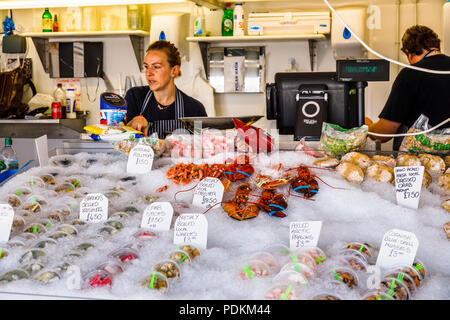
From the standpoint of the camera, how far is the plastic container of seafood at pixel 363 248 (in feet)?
4.72

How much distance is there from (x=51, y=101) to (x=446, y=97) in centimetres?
393

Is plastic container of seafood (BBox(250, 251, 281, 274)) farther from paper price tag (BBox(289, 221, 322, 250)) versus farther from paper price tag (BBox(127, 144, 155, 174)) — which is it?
paper price tag (BBox(127, 144, 155, 174))

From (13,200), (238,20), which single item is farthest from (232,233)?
(238,20)

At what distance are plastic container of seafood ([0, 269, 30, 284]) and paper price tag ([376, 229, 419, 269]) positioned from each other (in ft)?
3.16

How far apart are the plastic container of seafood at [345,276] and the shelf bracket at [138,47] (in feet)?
14.1

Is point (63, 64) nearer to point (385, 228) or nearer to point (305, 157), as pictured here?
point (305, 157)

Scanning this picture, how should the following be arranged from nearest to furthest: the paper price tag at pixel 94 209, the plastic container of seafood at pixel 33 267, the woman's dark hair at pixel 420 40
Result: the plastic container of seafood at pixel 33 267 < the paper price tag at pixel 94 209 < the woman's dark hair at pixel 420 40

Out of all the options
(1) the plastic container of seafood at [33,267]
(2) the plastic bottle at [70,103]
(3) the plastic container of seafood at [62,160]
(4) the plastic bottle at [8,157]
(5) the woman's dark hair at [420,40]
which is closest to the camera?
(1) the plastic container of seafood at [33,267]

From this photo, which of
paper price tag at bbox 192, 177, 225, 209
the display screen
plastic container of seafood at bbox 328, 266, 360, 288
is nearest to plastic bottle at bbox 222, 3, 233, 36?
the display screen

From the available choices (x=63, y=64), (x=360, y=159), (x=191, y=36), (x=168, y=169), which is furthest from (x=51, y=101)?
(x=360, y=159)

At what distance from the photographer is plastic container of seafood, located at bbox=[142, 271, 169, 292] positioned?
1.32 m

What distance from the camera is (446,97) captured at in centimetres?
334

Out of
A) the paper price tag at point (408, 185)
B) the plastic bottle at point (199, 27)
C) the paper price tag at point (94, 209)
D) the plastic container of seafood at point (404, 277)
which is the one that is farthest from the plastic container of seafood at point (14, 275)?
the plastic bottle at point (199, 27)

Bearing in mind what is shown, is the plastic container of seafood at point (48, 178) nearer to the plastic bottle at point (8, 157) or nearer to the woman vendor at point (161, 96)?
the plastic bottle at point (8, 157)
